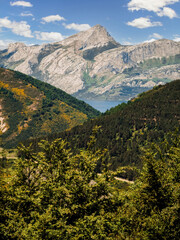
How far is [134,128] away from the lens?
157250 mm

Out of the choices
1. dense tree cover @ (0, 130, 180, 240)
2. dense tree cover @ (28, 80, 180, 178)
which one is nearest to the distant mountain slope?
dense tree cover @ (28, 80, 180, 178)

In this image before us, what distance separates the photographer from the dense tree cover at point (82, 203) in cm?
1692

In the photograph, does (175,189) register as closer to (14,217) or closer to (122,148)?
(14,217)

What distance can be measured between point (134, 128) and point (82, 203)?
467 ft

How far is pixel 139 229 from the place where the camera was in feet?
66.4

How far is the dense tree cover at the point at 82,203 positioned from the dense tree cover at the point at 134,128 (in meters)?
108

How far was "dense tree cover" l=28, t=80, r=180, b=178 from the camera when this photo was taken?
13988 centimetres

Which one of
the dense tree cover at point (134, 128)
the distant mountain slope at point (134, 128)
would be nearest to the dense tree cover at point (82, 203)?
the dense tree cover at point (134, 128)

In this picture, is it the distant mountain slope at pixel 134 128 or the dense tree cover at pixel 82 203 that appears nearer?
the dense tree cover at pixel 82 203

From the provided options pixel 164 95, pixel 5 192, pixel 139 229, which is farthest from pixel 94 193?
pixel 164 95

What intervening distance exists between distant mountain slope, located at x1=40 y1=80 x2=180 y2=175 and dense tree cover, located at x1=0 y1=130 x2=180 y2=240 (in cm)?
10859

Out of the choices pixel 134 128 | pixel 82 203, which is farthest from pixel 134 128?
pixel 82 203

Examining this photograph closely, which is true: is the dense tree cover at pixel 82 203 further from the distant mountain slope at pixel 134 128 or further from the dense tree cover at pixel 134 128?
the distant mountain slope at pixel 134 128

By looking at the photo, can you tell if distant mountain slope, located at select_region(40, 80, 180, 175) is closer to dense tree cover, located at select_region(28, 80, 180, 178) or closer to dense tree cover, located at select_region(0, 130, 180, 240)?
dense tree cover, located at select_region(28, 80, 180, 178)
